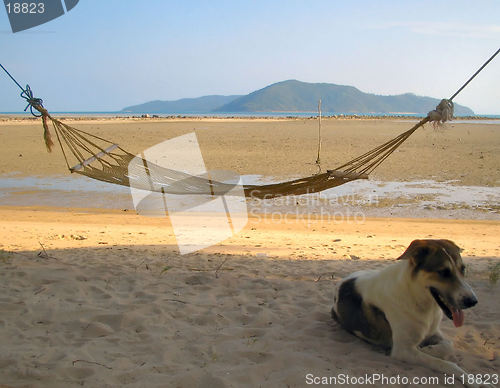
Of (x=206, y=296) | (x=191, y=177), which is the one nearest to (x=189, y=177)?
(x=191, y=177)

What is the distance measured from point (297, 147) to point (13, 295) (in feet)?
43.9

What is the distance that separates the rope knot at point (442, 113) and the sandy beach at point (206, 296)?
4.53 feet

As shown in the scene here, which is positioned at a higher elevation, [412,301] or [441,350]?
[412,301]

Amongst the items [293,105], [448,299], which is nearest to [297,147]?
[448,299]

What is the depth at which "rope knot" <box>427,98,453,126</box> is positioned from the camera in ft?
11.5

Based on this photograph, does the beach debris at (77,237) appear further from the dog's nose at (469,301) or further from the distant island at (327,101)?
the distant island at (327,101)

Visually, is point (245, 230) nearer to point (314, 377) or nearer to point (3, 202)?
point (314, 377)

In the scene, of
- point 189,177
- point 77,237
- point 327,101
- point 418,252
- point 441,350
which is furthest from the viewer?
point 327,101

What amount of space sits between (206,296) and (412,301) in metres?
1.67

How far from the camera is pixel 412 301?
2334mm

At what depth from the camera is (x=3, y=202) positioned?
27.9ft

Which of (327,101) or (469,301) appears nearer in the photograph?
(469,301)

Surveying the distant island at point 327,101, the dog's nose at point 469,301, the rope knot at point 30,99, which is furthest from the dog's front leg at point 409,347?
the distant island at point 327,101

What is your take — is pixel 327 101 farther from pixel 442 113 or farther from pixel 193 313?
pixel 193 313
